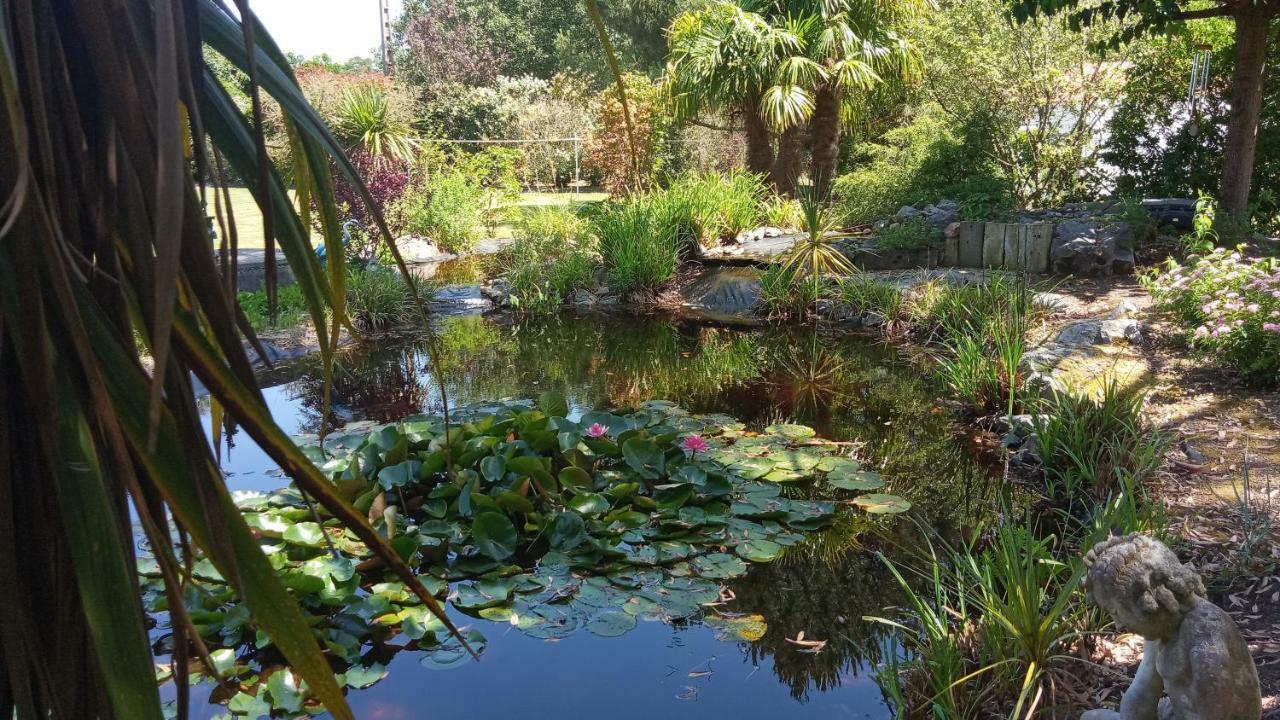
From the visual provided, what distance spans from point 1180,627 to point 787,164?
401 inches

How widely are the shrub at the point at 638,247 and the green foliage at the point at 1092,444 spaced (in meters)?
5.09

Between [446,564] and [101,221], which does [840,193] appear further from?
[101,221]

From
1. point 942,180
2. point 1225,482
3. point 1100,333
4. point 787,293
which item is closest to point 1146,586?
point 1225,482

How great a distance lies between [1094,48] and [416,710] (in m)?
7.59

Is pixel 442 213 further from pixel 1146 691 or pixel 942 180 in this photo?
pixel 1146 691

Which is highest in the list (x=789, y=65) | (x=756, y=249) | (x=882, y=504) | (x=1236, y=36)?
(x=789, y=65)

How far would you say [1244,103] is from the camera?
727 centimetres

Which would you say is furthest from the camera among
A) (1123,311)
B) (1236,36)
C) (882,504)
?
(1236,36)

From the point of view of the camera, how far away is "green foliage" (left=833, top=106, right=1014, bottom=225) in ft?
28.8

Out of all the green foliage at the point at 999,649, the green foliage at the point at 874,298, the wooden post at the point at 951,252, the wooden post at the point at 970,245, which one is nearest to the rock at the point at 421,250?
the green foliage at the point at 874,298

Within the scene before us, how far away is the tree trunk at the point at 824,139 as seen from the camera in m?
11.0

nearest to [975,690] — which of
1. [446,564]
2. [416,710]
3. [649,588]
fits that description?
[649,588]

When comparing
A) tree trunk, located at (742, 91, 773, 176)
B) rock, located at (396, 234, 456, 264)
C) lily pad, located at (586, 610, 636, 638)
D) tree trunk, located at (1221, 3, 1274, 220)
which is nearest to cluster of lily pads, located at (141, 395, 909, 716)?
lily pad, located at (586, 610, 636, 638)

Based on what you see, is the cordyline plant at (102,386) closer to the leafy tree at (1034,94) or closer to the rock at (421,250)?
the leafy tree at (1034,94)
